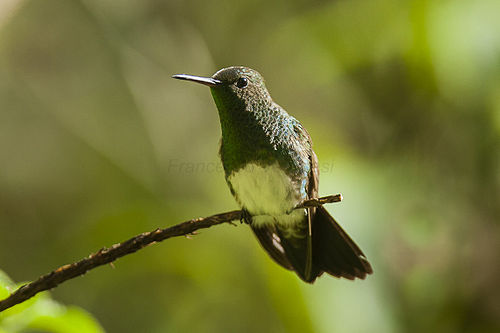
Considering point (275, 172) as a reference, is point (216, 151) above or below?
above

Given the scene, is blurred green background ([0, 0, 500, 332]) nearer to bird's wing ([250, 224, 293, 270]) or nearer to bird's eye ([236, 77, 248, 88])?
bird's wing ([250, 224, 293, 270])

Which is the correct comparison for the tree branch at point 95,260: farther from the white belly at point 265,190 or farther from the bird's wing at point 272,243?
the bird's wing at point 272,243

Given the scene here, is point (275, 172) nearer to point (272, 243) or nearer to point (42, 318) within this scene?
point (272, 243)

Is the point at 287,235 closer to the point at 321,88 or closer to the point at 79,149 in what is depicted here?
the point at 321,88

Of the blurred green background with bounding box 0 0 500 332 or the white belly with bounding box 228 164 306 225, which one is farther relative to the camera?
the blurred green background with bounding box 0 0 500 332

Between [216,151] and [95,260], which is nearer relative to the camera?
[95,260]

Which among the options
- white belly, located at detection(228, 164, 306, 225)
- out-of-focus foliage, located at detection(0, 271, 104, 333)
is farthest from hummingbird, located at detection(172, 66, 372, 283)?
out-of-focus foliage, located at detection(0, 271, 104, 333)

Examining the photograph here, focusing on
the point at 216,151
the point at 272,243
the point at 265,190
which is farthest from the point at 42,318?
the point at 216,151
